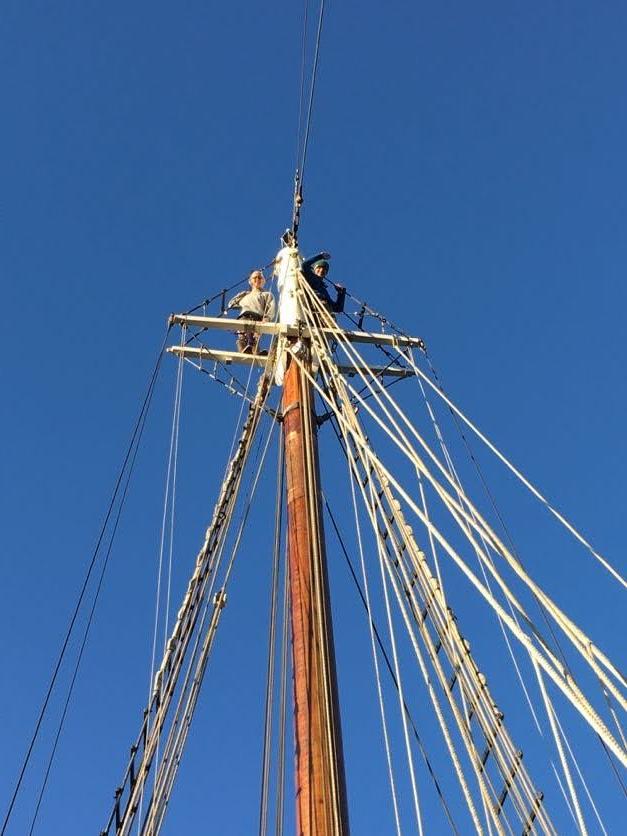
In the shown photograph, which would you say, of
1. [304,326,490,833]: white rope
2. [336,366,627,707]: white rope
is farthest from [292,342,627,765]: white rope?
[304,326,490,833]: white rope

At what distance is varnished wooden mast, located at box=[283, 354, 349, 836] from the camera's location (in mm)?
6730

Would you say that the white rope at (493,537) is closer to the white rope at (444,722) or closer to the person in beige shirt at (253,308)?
the white rope at (444,722)

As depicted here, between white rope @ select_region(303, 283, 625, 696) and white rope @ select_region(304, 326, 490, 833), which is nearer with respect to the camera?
white rope @ select_region(303, 283, 625, 696)

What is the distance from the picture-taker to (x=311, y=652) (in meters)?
7.82

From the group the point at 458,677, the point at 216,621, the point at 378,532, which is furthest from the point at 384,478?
the point at 216,621

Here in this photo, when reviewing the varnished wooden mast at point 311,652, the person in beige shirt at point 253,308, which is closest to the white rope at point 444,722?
the varnished wooden mast at point 311,652

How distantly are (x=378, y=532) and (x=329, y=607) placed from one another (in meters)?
1.03

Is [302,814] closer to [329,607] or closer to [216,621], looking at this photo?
[329,607]

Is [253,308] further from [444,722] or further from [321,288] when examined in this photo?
[444,722]

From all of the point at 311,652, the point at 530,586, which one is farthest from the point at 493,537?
the point at 311,652

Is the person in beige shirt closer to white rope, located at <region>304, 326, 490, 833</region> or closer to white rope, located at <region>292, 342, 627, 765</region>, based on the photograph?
white rope, located at <region>304, 326, 490, 833</region>

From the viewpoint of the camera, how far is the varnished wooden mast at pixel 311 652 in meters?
6.73

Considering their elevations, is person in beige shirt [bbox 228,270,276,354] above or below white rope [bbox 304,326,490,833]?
above

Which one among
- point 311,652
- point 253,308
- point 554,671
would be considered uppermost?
point 253,308
